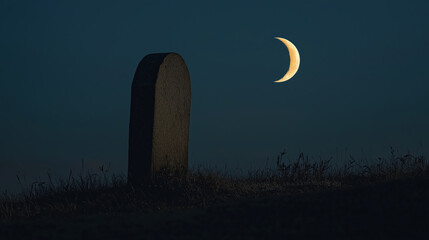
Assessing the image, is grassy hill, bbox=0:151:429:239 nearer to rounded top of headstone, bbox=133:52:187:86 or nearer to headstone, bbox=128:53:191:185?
headstone, bbox=128:53:191:185

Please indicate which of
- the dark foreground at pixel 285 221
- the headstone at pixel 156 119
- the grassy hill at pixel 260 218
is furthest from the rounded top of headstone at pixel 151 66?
the dark foreground at pixel 285 221

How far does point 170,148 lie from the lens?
721 centimetres

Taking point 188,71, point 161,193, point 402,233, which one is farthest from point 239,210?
point 188,71

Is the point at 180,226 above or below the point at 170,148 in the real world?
below

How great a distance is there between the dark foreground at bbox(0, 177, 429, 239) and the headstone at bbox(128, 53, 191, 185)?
7.90 feet

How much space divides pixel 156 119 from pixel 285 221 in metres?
3.54

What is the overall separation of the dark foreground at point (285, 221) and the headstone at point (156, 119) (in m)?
2.41

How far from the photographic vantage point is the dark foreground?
11.6ft

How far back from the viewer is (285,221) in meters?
3.83

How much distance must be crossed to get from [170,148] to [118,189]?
3.48 feet

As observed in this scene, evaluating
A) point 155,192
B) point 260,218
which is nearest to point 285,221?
point 260,218

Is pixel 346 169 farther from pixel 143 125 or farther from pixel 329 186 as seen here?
pixel 143 125

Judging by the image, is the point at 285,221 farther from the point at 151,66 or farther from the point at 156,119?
the point at 151,66

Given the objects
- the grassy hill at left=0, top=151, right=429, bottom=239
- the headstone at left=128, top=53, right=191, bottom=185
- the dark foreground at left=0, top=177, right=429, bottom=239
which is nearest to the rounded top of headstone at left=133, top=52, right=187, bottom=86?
the headstone at left=128, top=53, right=191, bottom=185
